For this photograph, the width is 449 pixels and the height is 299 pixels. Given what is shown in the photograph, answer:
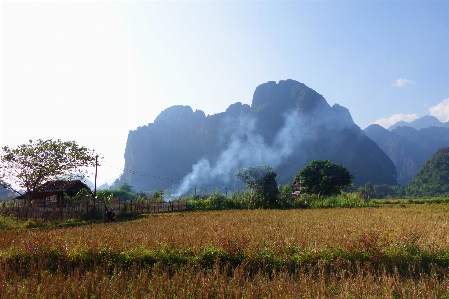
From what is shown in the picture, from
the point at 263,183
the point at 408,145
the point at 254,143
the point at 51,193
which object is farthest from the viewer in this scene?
the point at 408,145

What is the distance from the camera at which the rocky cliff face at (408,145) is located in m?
142

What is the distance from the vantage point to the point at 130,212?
1064 inches

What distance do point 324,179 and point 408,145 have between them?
14098 cm

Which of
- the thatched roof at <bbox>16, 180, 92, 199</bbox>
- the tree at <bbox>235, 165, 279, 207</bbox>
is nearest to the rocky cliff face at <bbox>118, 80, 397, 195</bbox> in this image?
the thatched roof at <bbox>16, 180, 92, 199</bbox>

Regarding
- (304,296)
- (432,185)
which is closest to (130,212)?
(304,296)

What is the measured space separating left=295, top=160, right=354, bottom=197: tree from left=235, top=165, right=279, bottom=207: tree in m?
11.0

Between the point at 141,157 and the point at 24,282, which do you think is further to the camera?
the point at 141,157

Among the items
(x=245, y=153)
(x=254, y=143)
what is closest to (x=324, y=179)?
(x=254, y=143)

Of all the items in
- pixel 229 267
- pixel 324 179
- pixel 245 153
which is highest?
pixel 245 153

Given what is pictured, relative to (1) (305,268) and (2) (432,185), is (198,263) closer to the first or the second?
(1) (305,268)

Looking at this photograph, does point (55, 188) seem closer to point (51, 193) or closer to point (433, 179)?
point (51, 193)

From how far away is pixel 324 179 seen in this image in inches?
Result: 1666

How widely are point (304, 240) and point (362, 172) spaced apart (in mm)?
110483

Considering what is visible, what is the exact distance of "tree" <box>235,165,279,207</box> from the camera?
33.2 m
